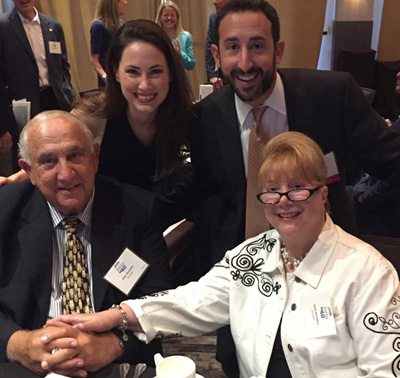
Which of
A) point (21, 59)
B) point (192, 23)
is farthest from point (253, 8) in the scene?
point (192, 23)

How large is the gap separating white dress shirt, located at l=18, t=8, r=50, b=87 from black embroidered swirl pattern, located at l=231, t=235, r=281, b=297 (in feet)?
13.2

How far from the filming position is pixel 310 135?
2.02 metres

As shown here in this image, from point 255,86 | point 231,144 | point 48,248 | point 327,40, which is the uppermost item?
point 255,86

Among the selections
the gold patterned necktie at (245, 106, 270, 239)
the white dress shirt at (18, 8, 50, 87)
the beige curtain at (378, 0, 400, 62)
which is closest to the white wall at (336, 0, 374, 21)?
the beige curtain at (378, 0, 400, 62)

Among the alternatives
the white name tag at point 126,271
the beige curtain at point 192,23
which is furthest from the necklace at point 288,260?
the beige curtain at point 192,23

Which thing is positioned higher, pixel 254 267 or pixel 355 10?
pixel 355 10

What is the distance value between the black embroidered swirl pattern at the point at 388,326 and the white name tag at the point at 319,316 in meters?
0.10

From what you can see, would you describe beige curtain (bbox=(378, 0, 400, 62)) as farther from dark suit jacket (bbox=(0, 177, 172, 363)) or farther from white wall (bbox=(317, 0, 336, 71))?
dark suit jacket (bbox=(0, 177, 172, 363))

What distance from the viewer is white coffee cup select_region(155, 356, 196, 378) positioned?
1162 mm

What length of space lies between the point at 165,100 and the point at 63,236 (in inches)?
33.3

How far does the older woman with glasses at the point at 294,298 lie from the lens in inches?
52.3

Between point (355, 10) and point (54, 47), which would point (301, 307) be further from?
point (355, 10)

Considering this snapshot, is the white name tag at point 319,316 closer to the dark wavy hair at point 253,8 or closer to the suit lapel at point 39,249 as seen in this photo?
the suit lapel at point 39,249

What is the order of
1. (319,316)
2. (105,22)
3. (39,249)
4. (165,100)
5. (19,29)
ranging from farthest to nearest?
(105,22), (19,29), (165,100), (39,249), (319,316)
